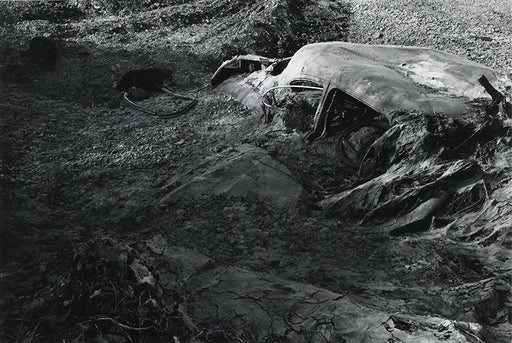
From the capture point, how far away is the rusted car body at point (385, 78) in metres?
3.93

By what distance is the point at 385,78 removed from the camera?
13.6ft

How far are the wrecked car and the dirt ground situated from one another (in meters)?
0.26

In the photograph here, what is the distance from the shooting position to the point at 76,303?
240 centimetres

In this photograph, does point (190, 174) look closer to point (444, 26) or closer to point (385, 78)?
point (385, 78)

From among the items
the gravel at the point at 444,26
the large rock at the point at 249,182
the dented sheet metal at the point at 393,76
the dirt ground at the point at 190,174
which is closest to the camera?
the dirt ground at the point at 190,174

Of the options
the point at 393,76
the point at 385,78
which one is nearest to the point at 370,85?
the point at 385,78

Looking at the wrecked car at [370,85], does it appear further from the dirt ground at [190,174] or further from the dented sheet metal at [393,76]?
the dirt ground at [190,174]

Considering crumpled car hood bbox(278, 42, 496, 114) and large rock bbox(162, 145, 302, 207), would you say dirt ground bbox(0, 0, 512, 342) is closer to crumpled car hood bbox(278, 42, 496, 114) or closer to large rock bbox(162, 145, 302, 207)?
large rock bbox(162, 145, 302, 207)

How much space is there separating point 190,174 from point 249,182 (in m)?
0.66

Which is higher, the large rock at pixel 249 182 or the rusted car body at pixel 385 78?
the rusted car body at pixel 385 78

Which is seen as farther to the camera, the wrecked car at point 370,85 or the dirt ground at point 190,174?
the wrecked car at point 370,85

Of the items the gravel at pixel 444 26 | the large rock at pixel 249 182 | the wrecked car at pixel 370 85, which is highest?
the wrecked car at pixel 370 85

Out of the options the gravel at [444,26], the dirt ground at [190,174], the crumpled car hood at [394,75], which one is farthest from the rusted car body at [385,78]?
the gravel at [444,26]

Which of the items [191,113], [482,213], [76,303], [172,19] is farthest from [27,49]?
[482,213]
